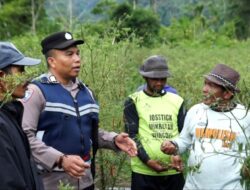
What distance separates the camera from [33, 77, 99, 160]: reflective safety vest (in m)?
4.33

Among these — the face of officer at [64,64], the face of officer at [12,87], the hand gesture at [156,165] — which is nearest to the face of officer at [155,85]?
the hand gesture at [156,165]

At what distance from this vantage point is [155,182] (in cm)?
567

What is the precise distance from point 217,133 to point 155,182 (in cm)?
123

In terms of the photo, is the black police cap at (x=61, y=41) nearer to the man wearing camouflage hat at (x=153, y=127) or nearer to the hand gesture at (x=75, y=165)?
the hand gesture at (x=75, y=165)

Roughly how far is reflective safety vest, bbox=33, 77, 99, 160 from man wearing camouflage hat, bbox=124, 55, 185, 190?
114 centimetres

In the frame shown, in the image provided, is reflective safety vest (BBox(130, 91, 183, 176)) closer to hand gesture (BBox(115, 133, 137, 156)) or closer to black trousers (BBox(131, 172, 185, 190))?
black trousers (BBox(131, 172, 185, 190))

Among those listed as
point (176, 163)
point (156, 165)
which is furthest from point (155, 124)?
point (176, 163)

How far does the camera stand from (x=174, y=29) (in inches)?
1437

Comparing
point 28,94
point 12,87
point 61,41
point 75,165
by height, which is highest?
point 61,41

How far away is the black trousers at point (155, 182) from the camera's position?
18.5 feet

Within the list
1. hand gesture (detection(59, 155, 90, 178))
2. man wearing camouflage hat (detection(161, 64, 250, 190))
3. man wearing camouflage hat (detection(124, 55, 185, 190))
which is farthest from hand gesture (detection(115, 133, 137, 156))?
man wearing camouflage hat (detection(124, 55, 185, 190))

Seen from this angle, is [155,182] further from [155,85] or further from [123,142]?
[123,142]

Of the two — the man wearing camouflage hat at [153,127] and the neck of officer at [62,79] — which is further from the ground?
the neck of officer at [62,79]

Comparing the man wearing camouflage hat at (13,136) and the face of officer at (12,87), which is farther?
the face of officer at (12,87)
